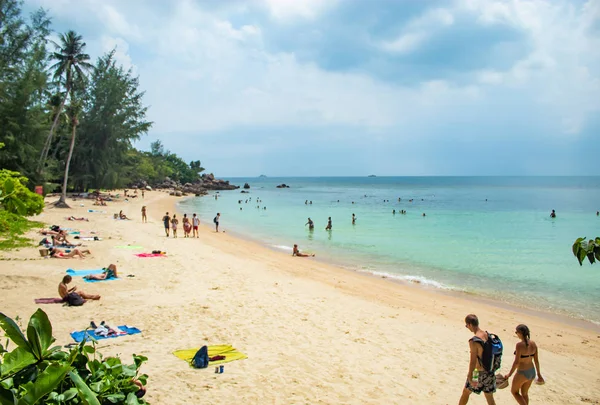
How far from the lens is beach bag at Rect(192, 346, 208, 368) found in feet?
24.6

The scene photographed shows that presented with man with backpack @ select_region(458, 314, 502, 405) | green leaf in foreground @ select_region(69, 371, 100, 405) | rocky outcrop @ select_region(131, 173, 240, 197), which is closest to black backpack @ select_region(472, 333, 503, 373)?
man with backpack @ select_region(458, 314, 502, 405)

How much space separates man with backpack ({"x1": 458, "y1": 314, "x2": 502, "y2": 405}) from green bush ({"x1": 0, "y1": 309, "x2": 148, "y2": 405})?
474cm

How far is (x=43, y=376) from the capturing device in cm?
178

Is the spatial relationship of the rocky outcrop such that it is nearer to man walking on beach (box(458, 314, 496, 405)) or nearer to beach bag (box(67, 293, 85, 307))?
beach bag (box(67, 293, 85, 307))

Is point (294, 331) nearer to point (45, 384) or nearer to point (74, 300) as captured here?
point (74, 300)

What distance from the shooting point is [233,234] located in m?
32.2

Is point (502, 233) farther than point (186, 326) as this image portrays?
Yes

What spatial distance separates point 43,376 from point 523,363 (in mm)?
6506

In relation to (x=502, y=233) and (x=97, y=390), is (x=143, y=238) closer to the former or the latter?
(x=97, y=390)

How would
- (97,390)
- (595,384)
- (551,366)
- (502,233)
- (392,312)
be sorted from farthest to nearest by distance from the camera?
(502,233), (392,312), (551,366), (595,384), (97,390)

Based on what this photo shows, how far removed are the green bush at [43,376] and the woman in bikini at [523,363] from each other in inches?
224

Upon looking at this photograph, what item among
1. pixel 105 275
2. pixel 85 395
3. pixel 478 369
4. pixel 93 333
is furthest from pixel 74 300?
pixel 85 395

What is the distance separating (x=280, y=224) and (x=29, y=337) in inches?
1475

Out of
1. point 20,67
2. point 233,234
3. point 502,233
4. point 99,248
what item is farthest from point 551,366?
point 20,67
